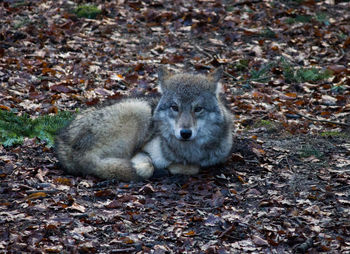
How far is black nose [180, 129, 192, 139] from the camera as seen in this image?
609cm

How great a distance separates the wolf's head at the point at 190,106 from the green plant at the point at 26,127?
5.97 feet

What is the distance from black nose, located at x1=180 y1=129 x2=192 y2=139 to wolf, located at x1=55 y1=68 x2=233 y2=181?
0.08 metres

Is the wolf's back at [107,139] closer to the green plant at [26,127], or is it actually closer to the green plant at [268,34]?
the green plant at [26,127]

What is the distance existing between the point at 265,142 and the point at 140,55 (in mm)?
4517

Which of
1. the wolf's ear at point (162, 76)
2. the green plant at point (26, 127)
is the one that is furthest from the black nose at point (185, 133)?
the green plant at point (26, 127)

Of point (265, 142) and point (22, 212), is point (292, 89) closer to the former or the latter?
point (265, 142)

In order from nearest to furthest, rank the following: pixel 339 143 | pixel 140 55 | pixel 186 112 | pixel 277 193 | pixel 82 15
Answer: pixel 277 193 < pixel 186 112 < pixel 339 143 < pixel 140 55 < pixel 82 15

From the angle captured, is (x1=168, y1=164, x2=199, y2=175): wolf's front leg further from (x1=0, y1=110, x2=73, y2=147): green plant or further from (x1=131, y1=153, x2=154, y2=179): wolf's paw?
(x1=0, y1=110, x2=73, y2=147): green plant

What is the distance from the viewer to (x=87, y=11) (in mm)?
12312

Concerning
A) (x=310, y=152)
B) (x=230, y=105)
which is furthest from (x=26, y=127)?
(x=310, y=152)

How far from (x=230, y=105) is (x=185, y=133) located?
2.27m

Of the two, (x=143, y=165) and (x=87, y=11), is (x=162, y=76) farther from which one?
(x=87, y=11)

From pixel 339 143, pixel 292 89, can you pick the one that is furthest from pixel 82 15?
pixel 339 143

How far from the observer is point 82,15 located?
12266 mm
